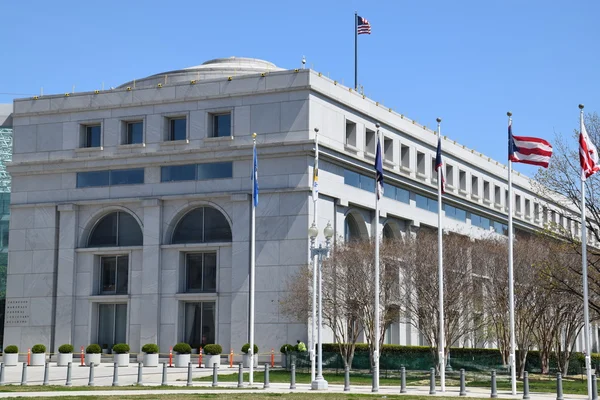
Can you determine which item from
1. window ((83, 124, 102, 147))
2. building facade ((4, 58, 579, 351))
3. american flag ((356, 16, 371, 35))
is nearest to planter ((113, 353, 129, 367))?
building facade ((4, 58, 579, 351))

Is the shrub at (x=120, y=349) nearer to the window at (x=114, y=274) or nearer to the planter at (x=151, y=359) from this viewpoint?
the planter at (x=151, y=359)

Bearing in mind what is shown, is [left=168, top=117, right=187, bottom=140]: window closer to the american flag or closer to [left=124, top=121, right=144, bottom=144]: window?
[left=124, top=121, right=144, bottom=144]: window

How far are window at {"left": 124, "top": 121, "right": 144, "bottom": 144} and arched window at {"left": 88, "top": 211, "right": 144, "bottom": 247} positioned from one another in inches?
210

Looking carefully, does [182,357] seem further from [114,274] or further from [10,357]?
[114,274]

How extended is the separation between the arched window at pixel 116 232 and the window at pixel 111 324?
178 inches

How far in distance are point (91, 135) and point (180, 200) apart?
32.0 ft

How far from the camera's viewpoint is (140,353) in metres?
65.1

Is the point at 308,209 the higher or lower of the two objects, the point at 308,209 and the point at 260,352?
the higher

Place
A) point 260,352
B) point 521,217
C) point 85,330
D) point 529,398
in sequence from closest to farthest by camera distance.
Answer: point 529,398, point 260,352, point 85,330, point 521,217

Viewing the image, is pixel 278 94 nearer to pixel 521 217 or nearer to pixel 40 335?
pixel 40 335

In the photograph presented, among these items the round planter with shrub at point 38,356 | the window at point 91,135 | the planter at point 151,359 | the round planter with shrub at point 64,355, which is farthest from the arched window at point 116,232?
the planter at point 151,359

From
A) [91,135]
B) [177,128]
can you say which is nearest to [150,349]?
[177,128]

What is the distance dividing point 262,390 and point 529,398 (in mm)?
9947

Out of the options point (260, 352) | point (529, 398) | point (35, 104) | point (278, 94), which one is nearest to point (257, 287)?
point (260, 352)
